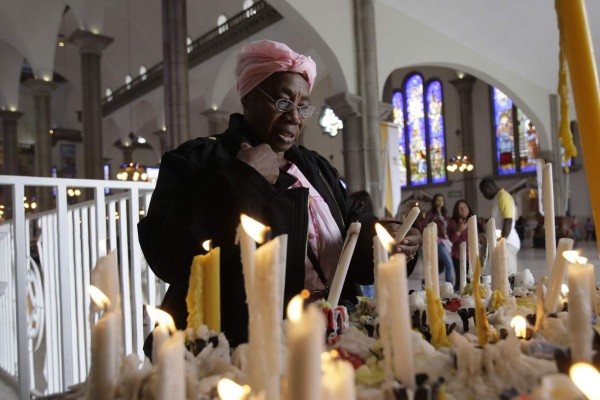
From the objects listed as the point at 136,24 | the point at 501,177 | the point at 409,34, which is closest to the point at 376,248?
the point at 409,34

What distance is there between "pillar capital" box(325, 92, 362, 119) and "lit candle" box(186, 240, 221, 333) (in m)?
5.90

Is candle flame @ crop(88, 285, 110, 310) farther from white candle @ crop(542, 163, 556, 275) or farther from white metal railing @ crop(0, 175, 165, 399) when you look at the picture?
white metal railing @ crop(0, 175, 165, 399)

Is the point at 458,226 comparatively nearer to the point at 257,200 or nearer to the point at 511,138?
the point at 257,200

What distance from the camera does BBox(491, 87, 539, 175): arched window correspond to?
1541 centimetres

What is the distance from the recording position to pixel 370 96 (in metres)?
6.45

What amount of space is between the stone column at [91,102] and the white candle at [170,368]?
10871mm

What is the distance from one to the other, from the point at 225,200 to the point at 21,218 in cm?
126

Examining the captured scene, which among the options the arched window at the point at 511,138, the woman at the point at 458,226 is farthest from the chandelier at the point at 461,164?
the woman at the point at 458,226

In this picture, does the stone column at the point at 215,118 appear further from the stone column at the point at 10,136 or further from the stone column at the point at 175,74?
the stone column at the point at 10,136

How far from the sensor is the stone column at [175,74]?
24.7ft

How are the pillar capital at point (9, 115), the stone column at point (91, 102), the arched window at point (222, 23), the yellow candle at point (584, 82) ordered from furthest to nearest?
1. the pillar capital at point (9, 115)
2. the arched window at point (222, 23)
3. the stone column at point (91, 102)
4. the yellow candle at point (584, 82)

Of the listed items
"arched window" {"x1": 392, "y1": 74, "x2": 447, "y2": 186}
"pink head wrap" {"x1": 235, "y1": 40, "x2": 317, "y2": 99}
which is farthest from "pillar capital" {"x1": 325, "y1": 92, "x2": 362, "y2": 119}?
"arched window" {"x1": 392, "y1": 74, "x2": 447, "y2": 186}

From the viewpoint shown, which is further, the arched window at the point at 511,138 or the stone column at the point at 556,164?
the arched window at the point at 511,138

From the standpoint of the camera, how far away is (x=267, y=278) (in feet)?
1.03
